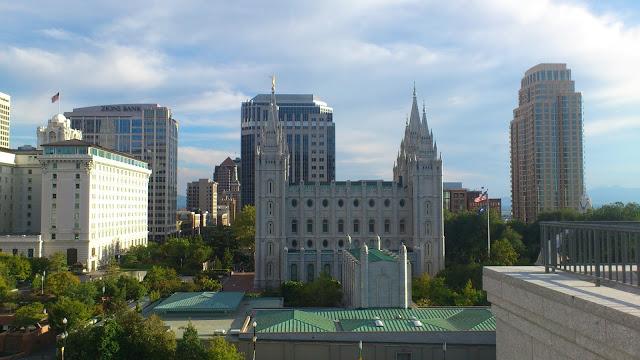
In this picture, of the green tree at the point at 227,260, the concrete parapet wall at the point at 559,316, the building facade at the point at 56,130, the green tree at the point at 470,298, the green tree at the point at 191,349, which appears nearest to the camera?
the concrete parapet wall at the point at 559,316

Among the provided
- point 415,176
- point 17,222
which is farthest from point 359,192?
point 17,222

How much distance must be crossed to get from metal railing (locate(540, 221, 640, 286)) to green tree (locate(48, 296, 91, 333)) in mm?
45541

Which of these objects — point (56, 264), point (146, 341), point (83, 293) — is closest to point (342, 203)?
point (56, 264)

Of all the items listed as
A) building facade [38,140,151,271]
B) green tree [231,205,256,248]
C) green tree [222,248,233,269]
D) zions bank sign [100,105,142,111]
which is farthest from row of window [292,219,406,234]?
zions bank sign [100,105,142,111]

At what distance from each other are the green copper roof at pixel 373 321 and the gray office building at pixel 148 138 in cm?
13658

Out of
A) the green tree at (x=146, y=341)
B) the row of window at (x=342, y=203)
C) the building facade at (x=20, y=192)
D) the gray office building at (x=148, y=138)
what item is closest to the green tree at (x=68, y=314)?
the green tree at (x=146, y=341)

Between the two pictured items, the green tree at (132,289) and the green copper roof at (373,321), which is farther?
the green tree at (132,289)

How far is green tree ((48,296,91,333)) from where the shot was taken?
50.3 metres

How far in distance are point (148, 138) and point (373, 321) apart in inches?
5907

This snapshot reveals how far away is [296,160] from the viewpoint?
197m

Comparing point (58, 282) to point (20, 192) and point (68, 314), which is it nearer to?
point (68, 314)

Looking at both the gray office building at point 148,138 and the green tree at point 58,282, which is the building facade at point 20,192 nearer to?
the gray office building at point 148,138

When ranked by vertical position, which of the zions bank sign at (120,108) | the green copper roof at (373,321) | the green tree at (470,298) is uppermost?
the zions bank sign at (120,108)

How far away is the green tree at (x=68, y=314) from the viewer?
A: 50.3 metres
